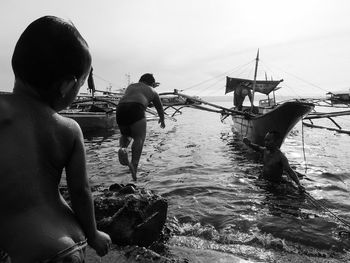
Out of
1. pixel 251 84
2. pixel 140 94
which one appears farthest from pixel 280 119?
pixel 251 84

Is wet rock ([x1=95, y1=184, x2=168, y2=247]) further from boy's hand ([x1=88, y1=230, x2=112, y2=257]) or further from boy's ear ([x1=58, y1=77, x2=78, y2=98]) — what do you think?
boy's ear ([x1=58, y1=77, x2=78, y2=98])

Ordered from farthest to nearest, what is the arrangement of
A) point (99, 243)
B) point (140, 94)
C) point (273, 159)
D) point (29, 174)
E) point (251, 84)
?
point (251, 84) < point (273, 159) < point (140, 94) < point (99, 243) < point (29, 174)

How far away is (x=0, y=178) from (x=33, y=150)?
0.17 metres

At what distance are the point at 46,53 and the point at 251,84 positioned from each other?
21199 millimetres

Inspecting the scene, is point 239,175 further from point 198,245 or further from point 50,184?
point 50,184

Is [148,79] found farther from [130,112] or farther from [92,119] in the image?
[92,119]

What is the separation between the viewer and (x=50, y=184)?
1455 millimetres

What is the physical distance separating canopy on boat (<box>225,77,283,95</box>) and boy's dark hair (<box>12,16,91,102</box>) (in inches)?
810

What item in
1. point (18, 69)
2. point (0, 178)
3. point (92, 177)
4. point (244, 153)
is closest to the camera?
point (0, 178)

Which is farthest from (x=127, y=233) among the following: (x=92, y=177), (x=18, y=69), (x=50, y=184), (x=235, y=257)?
(x=92, y=177)

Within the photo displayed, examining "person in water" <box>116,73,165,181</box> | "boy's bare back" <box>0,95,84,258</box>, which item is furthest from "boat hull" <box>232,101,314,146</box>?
"boy's bare back" <box>0,95,84,258</box>

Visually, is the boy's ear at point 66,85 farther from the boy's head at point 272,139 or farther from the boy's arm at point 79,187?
the boy's head at point 272,139

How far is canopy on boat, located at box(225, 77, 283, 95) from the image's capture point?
21.2 m

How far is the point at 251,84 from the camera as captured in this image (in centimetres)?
2156
